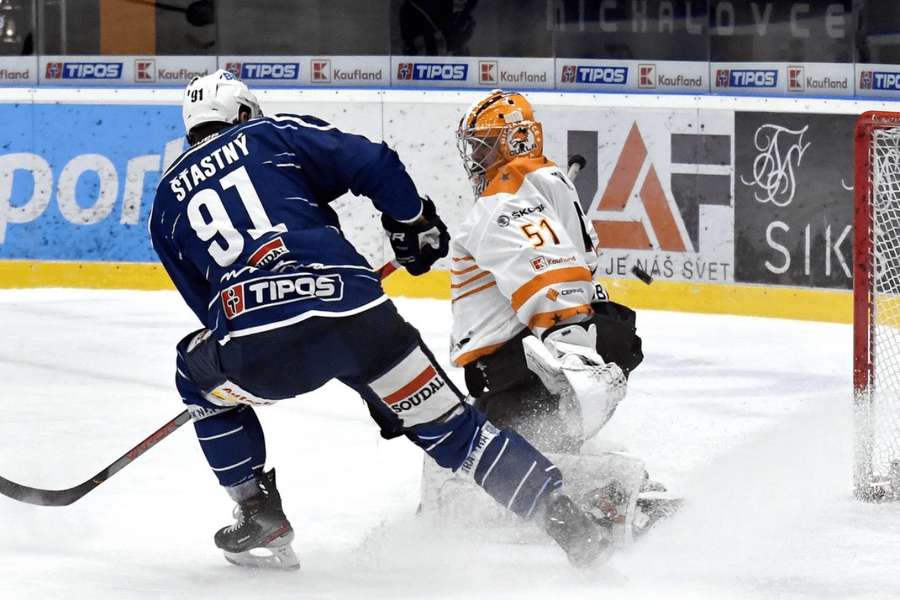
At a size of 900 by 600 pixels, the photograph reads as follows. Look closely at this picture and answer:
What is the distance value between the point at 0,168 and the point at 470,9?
2.67 metres

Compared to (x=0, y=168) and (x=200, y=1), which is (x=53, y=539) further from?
(x=200, y=1)

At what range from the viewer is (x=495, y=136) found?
331 centimetres

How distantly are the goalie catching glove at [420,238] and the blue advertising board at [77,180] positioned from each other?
4.89m

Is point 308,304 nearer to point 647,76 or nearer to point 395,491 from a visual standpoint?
→ point 395,491

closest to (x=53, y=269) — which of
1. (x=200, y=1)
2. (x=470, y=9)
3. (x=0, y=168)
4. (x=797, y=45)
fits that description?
(x=0, y=168)

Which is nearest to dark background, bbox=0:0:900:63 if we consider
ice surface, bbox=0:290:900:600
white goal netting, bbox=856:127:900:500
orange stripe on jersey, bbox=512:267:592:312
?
ice surface, bbox=0:290:900:600

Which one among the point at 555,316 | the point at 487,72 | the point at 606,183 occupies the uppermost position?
the point at 487,72

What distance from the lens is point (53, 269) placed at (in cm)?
771

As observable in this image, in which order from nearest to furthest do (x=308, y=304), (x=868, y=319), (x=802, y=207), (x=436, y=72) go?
(x=308, y=304) < (x=868, y=319) < (x=802, y=207) < (x=436, y=72)

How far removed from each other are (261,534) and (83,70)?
18.5 ft

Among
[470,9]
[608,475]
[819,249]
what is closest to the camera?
[608,475]

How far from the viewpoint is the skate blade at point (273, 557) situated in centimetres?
302

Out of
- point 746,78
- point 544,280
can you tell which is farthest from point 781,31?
point 544,280

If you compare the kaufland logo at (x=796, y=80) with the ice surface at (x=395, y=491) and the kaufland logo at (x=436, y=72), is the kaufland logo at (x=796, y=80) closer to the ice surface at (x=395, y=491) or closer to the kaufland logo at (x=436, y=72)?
the ice surface at (x=395, y=491)
